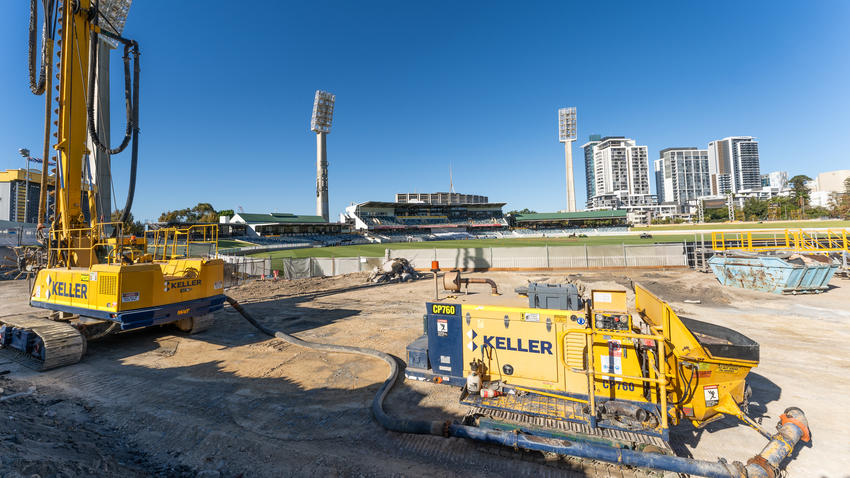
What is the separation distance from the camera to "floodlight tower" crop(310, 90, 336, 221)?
337 ft

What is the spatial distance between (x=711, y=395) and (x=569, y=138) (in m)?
136

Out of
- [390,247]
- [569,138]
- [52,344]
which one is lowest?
[52,344]

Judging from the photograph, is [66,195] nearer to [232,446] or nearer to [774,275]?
[232,446]

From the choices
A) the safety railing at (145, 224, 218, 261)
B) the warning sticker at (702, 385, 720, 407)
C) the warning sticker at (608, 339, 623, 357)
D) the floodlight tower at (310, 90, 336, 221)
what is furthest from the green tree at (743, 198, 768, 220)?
the safety railing at (145, 224, 218, 261)

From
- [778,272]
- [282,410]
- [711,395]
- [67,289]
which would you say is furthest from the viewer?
[778,272]

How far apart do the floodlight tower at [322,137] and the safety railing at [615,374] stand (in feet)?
336

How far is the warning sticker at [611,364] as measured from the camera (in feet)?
15.9

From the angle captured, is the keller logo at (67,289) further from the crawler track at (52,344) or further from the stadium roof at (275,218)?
the stadium roof at (275,218)

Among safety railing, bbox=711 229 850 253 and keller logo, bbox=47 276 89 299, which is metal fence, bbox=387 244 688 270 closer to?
safety railing, bbox=711 229 850 253

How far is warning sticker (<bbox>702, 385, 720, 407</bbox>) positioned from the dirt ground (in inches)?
36.7

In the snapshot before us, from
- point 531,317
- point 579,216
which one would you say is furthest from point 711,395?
point 579,216

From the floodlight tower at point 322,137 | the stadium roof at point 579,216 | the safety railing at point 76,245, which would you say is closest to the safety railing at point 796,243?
the safety railing at point 76,245

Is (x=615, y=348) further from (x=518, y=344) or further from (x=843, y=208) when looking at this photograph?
(x=843, y=208)

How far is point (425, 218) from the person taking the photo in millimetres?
108000
